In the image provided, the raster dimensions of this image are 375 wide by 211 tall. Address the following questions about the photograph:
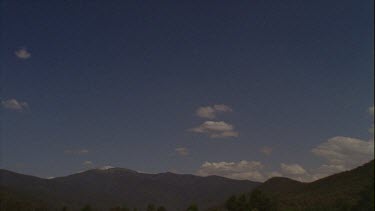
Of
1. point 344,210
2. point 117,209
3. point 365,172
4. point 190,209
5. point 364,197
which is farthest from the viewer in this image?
point 365,172

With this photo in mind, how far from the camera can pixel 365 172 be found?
189 metres

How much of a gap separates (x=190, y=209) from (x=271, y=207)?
23.2m

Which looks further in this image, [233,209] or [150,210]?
[150,210]

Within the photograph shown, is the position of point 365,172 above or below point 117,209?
above

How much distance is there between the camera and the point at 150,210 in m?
159

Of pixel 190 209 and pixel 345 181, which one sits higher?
pixel 345 181

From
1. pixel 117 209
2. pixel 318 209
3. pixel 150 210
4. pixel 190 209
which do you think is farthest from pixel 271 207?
pixel 117 209

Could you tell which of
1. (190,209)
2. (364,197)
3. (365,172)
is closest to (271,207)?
(190,209)

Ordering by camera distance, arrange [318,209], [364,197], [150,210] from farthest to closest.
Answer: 1. [150,210]
2. [318,209]
3. [364,197]

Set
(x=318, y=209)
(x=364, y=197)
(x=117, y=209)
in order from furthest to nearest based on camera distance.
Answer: (x=117, y=209)
(x=318, y=209)
(x=364, y=197)

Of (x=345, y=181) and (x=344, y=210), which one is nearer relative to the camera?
(x=344, y=210)

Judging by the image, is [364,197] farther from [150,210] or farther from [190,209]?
[150,210]

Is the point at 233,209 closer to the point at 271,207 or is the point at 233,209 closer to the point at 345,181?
the point at 271,207

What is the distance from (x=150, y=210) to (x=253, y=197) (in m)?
57.2
